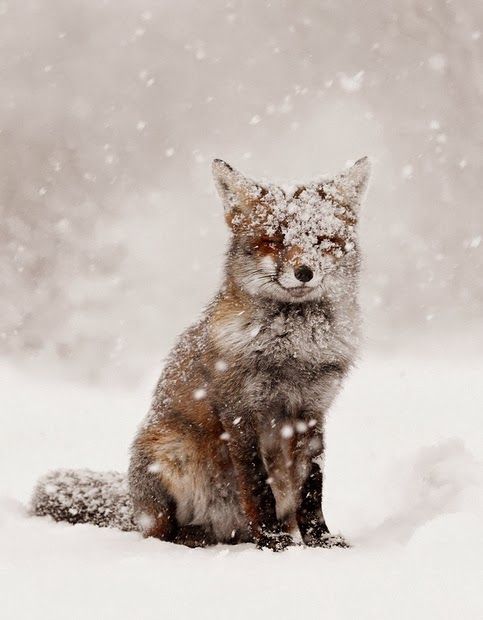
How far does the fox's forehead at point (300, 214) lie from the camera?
13.1 feet

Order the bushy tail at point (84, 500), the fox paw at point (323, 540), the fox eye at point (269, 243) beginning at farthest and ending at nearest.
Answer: the bushy tail at point (84, 500), the fox paw at point (323, 540), the fox eye at point (269, 243)

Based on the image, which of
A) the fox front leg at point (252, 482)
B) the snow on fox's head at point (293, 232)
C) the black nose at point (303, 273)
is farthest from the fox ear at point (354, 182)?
the fox front leg at point (252, 482)

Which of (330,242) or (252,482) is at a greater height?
(330,242)

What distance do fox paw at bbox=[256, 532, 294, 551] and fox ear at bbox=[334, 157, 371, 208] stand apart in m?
2.06

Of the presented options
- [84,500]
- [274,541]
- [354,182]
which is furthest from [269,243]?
[84,500]

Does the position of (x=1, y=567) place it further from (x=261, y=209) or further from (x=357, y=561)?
(x=261, y=209)

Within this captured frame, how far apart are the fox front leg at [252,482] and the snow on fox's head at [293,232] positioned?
32.8 inches

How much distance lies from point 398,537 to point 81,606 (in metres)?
1.92

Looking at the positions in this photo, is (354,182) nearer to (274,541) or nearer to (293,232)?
(293,232)

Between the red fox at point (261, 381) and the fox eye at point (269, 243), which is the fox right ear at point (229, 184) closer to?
the red fox at point (261, 381)

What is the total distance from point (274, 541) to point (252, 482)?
35 centimetres

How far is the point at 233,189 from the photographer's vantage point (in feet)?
14.3

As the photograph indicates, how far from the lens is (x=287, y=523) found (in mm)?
4488

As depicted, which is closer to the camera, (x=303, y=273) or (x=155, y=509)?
(x=303, y=273)
